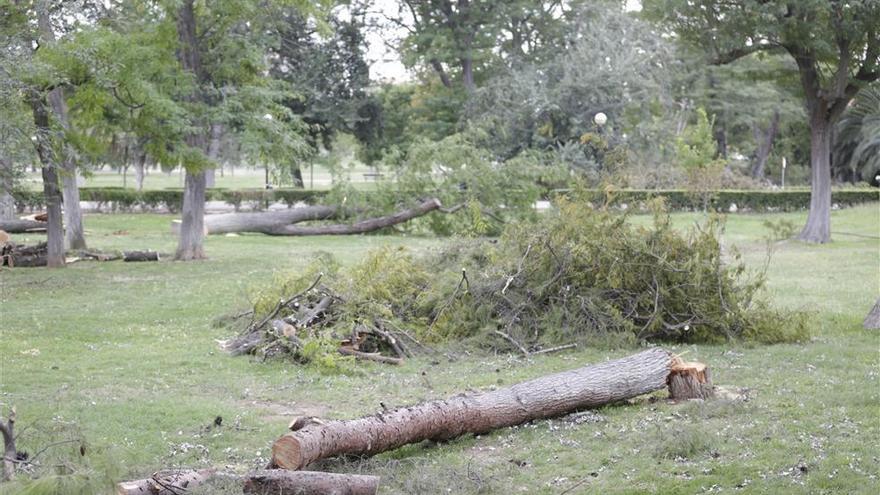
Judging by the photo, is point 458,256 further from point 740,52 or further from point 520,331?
point 740,52

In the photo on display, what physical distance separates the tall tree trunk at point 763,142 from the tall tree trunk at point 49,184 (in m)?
42.3

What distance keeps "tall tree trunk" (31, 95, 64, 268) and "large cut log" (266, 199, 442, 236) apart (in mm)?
9082

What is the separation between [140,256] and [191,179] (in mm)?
1912

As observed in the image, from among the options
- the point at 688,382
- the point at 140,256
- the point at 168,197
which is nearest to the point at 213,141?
the point at 168,197

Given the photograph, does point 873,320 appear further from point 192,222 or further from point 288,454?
point 192,222

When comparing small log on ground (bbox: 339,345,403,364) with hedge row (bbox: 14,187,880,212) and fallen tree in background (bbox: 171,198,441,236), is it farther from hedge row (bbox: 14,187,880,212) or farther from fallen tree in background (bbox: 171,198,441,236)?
hedge row (bbox: 14,187,880,212)

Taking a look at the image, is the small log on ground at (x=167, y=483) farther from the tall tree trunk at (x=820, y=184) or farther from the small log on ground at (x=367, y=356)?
the tall tree trunk at (x=820, y=184)

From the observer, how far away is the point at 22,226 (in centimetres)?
2409

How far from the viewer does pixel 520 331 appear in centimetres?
1122

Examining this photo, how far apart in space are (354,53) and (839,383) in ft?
119

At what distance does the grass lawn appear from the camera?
6328mm

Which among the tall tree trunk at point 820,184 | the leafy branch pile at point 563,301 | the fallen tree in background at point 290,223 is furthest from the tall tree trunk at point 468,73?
the leafy branch pile at point 563,301

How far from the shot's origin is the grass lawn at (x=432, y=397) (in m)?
6.33

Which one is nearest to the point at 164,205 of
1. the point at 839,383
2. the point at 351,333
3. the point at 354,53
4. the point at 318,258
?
the point at 354,53
